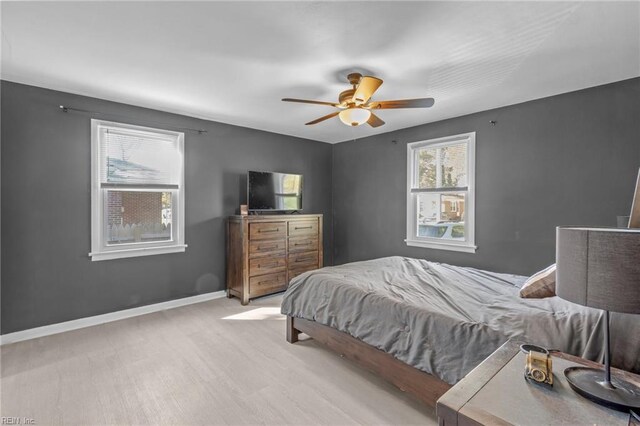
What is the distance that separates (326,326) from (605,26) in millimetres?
2940

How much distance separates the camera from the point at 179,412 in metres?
1.95

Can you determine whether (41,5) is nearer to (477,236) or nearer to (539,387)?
(539,387)

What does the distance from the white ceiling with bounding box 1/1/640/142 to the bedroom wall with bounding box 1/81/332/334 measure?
0.36m

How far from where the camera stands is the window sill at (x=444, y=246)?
3920 millimetres

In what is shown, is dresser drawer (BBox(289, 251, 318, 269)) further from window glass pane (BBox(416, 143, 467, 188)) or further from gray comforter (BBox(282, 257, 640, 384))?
window glass pane (BBox(416, 143, 467, 188))

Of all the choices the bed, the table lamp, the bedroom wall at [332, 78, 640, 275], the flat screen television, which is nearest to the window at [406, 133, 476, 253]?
the bedroom wall at [332, 78, 640, 275]

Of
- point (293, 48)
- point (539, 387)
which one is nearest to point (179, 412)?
point (539, 387)

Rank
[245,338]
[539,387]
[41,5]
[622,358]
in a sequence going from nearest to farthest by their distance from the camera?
[539,387] < [622,358] < [41,5] < [245,338]

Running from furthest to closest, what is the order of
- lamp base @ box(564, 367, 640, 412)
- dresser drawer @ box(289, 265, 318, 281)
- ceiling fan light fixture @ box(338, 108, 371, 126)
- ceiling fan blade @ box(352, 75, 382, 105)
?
dresser drawer @ box(289, 265, 318, 281)
ceiling fan light fixture @ box(338, 108, 371, 126)
ceiling fan blade @ box(352, 75, 382, 105)
lamp base @ box(564, 367, 640, 412)

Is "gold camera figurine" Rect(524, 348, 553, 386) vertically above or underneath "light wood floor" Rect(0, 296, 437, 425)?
above

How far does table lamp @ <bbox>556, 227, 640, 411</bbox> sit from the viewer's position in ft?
2.87

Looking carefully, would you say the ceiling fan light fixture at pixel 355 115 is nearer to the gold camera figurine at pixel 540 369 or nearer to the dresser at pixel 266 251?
the dresser at pixel 266 251

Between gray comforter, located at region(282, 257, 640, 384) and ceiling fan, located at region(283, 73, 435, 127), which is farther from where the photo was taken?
ceiling fan, located at region(283, 73, 435, 127)

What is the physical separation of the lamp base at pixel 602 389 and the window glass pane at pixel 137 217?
412 cm
